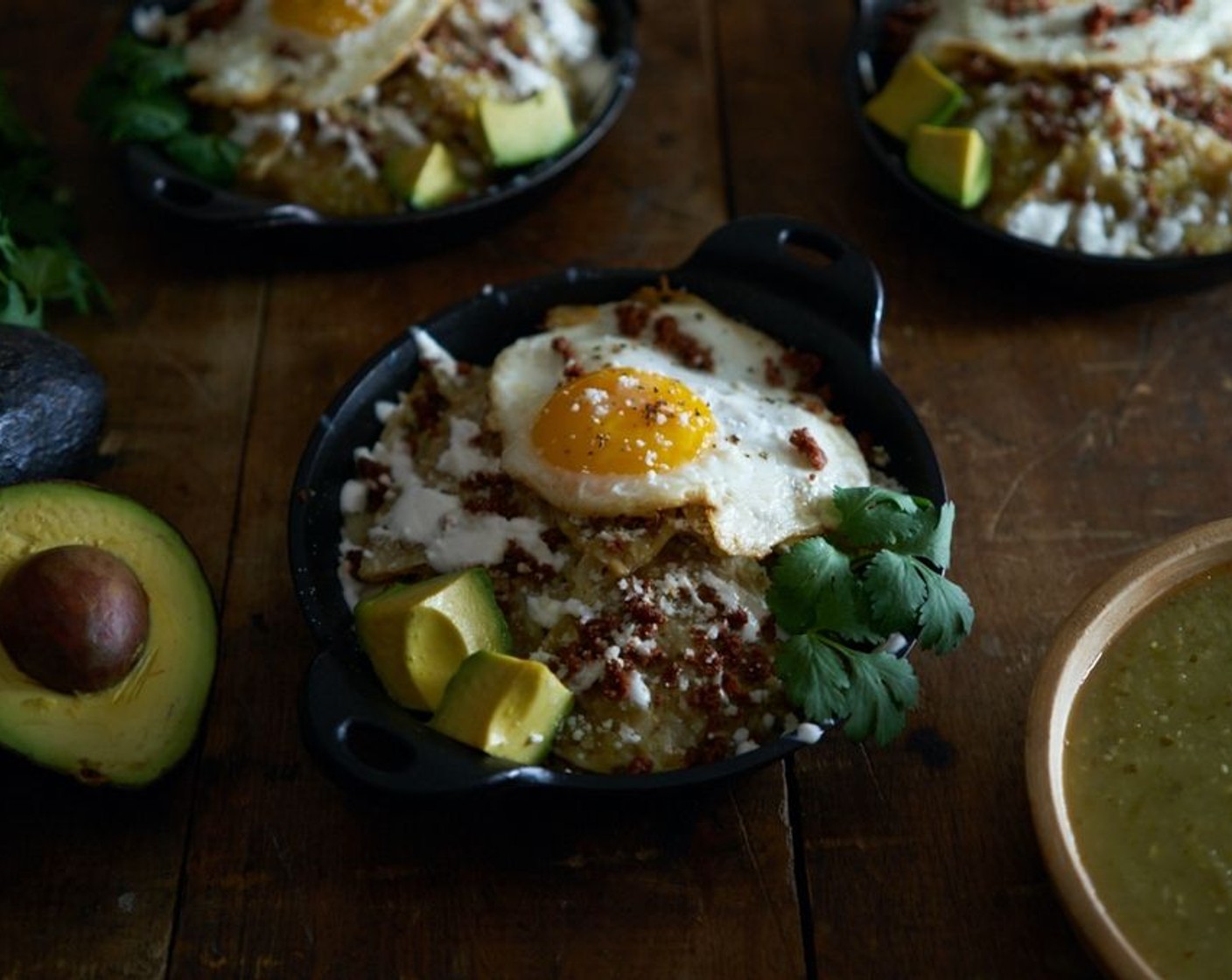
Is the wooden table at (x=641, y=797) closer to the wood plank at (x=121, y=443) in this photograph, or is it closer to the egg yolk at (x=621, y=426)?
the wood plank at (x=121, y=443)

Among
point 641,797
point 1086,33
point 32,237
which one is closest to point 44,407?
point 32,237

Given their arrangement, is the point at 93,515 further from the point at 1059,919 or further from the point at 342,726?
the point at 1059,919

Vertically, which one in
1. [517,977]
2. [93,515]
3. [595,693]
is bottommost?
[517,977]

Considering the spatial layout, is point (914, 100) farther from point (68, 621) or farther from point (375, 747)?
point (68, 621)

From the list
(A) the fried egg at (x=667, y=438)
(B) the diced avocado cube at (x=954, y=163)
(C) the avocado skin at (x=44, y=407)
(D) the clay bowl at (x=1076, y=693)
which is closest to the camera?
(D) the clay bowl at (x=1076, y=693)

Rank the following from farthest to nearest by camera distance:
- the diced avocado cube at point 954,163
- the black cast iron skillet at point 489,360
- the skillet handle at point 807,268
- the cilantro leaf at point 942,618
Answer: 1. the diced avocado cube at point 954,163
2. the skillet handle at point 807,268
3. the cilantro leaf at point 942,618
4. the black cast iron skillet at point 489,360

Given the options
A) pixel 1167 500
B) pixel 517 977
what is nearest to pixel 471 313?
pixel 517 977

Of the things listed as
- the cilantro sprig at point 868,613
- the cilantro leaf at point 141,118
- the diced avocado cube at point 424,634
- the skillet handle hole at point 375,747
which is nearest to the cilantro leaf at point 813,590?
the cilantro sprig at point 868,613
